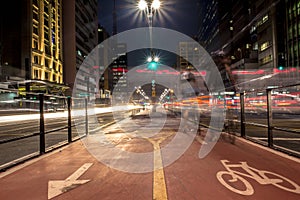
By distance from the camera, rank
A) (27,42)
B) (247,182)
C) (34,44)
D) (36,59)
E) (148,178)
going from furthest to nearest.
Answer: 1. (36,59)
2. (34,44)
3. (27,42)
4. (148,178)
5. (247,182)

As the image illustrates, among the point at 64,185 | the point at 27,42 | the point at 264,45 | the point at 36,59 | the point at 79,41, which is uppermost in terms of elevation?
the point at 79,41

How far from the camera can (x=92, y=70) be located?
95750 mm

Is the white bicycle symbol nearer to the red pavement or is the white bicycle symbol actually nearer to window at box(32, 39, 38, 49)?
the red pavement

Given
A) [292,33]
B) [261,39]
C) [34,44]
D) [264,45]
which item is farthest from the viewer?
[261,39]

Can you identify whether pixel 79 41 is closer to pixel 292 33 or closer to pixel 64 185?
pixel 292 33

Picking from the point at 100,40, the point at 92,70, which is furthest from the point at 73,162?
the point at 100,40

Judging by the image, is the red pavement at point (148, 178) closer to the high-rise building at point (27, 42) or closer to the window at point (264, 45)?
the high-rise building at point (27, 42)

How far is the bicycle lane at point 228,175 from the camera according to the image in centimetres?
389

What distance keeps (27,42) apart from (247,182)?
5864 centimetres

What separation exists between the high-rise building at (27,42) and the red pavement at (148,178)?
47.1 m

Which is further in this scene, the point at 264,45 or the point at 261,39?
the point at 261,39

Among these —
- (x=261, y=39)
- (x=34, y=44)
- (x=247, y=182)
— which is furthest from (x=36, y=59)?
(x=247, y=182)

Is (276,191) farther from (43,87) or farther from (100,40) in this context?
(100,40)

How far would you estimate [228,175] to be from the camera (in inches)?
189
